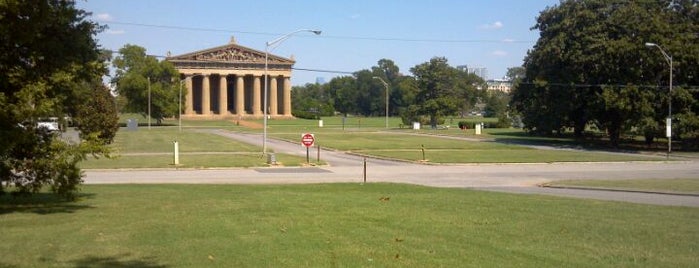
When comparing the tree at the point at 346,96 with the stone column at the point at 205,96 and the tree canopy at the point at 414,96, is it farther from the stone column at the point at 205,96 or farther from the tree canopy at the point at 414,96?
the stone column at the point at 205,96

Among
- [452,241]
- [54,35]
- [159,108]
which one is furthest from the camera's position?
[159,108]

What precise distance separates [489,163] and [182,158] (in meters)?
16.5

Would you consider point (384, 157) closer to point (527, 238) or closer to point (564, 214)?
point (564, 214)

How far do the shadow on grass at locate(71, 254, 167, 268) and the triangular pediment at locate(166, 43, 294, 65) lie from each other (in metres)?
120

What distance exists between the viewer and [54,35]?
1291cm

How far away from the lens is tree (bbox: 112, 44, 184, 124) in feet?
317

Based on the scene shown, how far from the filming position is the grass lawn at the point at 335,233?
8.02 meters

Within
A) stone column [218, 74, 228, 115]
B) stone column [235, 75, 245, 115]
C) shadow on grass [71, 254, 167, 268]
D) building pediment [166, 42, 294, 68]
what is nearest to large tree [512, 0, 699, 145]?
shadow on grass [71, 254, 167, 268]

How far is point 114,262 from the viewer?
764 cm

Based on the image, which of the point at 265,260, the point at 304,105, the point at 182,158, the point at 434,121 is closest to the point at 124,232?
the point at 265,260

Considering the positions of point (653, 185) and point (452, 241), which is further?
point (653, 185)

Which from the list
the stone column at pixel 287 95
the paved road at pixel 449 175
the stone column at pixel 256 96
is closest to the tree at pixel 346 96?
the stone column at pixel 287 95

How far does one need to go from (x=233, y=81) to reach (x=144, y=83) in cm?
4329

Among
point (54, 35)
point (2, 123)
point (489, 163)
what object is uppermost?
point (54, 35)
